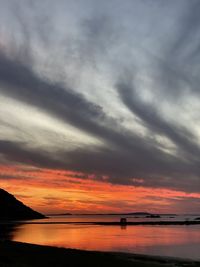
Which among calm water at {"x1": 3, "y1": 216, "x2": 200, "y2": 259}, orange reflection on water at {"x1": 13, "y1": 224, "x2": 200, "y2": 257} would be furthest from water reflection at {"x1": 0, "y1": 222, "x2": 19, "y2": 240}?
orange reflection on water at {"x1": 13, "y1": 224, "x2": 200, "y2": 257}

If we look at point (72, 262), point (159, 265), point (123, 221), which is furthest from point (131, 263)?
point (123, 221)

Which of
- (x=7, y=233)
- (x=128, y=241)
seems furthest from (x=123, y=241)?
(x=7, y=233)

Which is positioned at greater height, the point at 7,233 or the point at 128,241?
the point at 7,233

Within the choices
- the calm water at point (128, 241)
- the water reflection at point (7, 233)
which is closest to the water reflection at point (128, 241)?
the calm water at point (128, 241)

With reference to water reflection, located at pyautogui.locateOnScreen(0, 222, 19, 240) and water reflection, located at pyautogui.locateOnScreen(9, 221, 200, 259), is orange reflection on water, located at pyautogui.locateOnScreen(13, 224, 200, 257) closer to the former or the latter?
water reflection, located at pyautogui.locateOnScreen(9, 221, 200, 259)

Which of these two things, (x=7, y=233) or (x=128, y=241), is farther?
(x=7, y=233)

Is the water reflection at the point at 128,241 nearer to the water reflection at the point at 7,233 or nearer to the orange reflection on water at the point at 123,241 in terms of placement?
the orange reflection on water at the point at 123,241

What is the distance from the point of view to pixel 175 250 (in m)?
57.5

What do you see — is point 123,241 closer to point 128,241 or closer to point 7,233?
point 128,241

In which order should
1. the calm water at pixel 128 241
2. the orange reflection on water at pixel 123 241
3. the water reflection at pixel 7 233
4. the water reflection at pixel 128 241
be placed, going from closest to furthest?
the calm water at pixel 128 241 < the water reflection at pixel 128 241 < the orange reflection on water at pixel 123 241 < the water reflection at pixel 7 233

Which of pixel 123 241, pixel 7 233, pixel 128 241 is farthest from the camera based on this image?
pixel 7 233

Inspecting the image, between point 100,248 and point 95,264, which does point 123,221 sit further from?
point 95,264

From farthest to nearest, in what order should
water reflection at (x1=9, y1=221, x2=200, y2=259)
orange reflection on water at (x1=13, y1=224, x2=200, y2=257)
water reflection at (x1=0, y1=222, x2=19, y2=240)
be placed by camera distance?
water reflection at (x1=0, y1=222, x2=19, y2=240), orange reflection on water at (x1=13, y1=224, x2=200, y2=257), water reflection at (x1=9, y1=221, x2=200, y2=259)

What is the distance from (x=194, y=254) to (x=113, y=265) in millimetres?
21781
